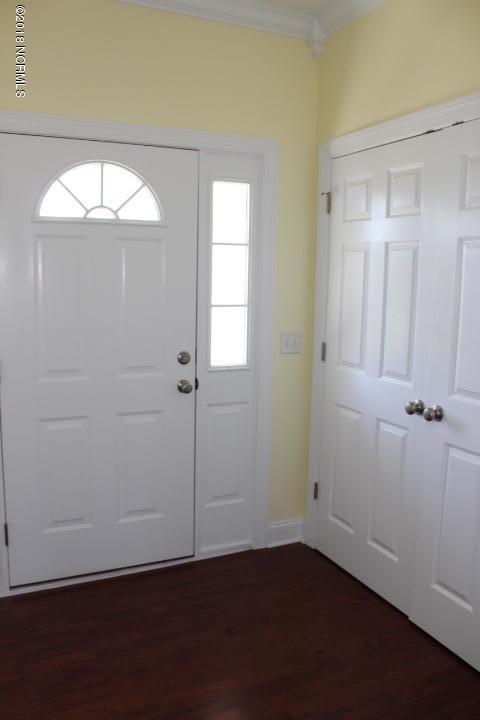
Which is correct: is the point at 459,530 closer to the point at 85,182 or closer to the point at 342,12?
the point at 85,182

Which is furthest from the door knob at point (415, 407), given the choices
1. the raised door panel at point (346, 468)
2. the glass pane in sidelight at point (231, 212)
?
the glass pane in sidelight at point (231, 212)

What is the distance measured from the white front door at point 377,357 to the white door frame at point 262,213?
0.30m

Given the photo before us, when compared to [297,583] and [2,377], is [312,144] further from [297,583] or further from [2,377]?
[297,583]

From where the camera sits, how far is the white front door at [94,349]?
261 centimetres

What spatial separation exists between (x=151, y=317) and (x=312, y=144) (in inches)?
48.2

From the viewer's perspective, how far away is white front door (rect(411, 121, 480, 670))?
222 centimetres

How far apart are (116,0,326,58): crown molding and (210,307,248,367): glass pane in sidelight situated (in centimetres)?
133

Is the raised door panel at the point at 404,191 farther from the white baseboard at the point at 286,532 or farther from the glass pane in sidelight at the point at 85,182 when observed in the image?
the white baseboard at the point at 286,532

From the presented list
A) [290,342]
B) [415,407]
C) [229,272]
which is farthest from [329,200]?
[415,407]

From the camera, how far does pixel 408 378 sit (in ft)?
8.40

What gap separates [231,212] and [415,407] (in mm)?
1286

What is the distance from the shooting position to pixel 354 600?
9.05 feet

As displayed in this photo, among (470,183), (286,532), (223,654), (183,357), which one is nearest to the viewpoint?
(470,183)

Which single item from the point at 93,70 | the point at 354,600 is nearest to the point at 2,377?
the point at 93,70
